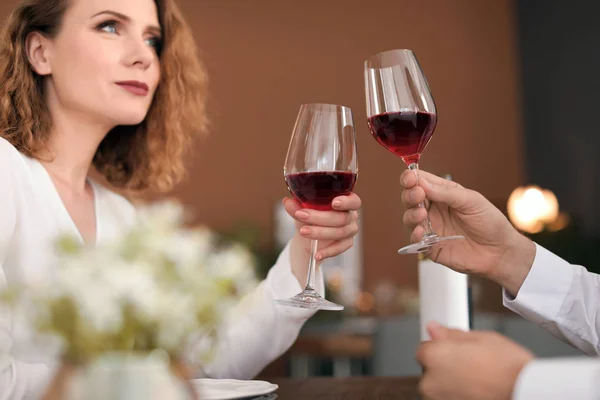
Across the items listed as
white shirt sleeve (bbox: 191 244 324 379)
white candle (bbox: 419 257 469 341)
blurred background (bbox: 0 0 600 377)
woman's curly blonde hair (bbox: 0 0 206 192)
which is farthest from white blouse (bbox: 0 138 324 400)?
blurred background (bbox: 0 0 600 377)

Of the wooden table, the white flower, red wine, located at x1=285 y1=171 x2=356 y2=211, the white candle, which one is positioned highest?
red wine, located at x1=285 y1=171 x2=356 y2=211

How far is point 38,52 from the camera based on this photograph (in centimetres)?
174

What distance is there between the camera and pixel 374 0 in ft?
26.1

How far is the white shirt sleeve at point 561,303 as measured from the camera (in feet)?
4.51

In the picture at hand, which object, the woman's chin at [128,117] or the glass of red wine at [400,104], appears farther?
the woman's chin at [128,117]

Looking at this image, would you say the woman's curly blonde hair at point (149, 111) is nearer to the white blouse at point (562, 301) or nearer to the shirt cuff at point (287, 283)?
the shirt cuff at point (287, 283)

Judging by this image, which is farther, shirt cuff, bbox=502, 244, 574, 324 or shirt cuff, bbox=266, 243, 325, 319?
shirt cuff, bbox=266, 243, 325, 319

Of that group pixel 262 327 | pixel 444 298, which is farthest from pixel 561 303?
pixel 262 327

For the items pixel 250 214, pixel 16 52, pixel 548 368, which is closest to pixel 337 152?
pixel 548 368

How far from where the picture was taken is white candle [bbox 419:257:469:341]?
1.33 metres

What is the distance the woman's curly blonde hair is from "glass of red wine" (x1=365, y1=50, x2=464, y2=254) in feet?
2.82

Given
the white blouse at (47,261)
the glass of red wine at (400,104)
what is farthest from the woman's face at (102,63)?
the glass of red wine at (400,104)

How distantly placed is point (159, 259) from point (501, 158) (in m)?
7.82

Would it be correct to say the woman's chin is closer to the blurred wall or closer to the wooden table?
the wooden table
